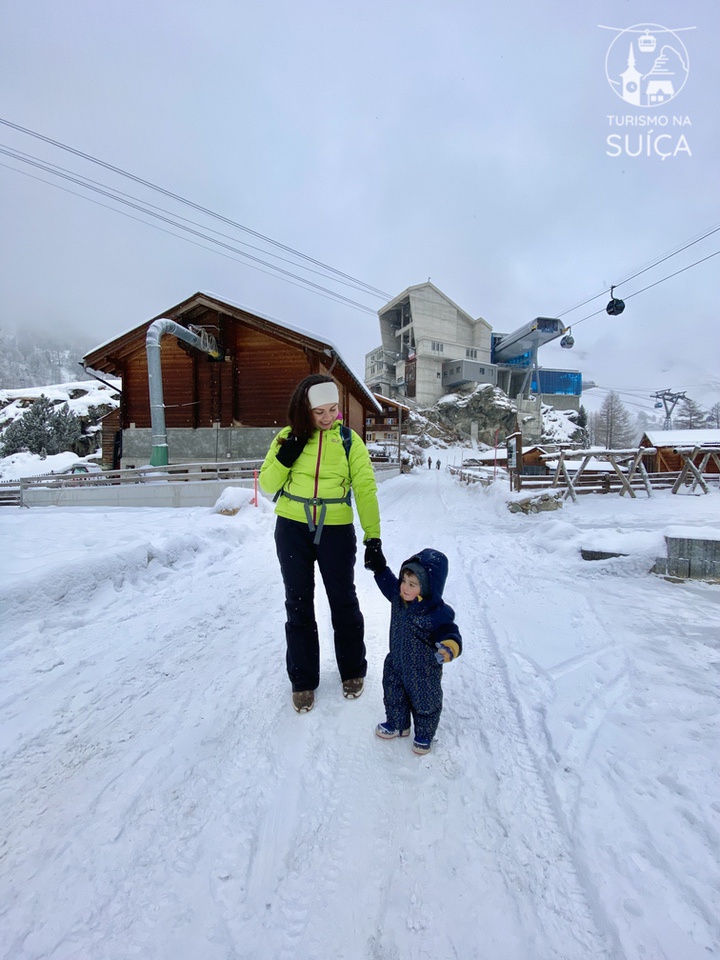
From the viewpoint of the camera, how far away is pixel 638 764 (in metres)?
1.93

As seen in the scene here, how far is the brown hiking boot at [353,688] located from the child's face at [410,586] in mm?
865

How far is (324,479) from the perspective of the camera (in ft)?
7.89

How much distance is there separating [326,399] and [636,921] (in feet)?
8.25

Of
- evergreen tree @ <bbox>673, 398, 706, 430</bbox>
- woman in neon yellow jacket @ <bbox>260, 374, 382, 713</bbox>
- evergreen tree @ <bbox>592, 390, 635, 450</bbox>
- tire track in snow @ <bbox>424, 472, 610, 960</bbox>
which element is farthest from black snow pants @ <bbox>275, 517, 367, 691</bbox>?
evergreen tree @ <bbox>673, 398, 706, 430</bbox>

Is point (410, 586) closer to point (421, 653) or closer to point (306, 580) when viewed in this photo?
point (421, 653)

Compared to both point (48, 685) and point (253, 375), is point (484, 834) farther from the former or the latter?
point (253, 375)

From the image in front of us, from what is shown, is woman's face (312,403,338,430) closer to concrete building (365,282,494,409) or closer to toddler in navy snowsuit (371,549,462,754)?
toddler in navy snowsuit (371,549,462,754)

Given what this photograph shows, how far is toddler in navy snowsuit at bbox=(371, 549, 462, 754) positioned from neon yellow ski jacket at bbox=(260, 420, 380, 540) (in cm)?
45

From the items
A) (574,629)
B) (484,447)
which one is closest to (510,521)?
(574,629)

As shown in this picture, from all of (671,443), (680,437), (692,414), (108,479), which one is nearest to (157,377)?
(108,479)

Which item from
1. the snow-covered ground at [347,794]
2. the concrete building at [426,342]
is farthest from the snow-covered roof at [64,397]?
the snow-covered ground at [347,794]

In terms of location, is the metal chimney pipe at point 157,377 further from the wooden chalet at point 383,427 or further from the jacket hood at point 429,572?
the wooden chalet at point 383,427

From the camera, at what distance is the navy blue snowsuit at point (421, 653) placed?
199 cm

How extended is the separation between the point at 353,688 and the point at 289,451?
1.57m
